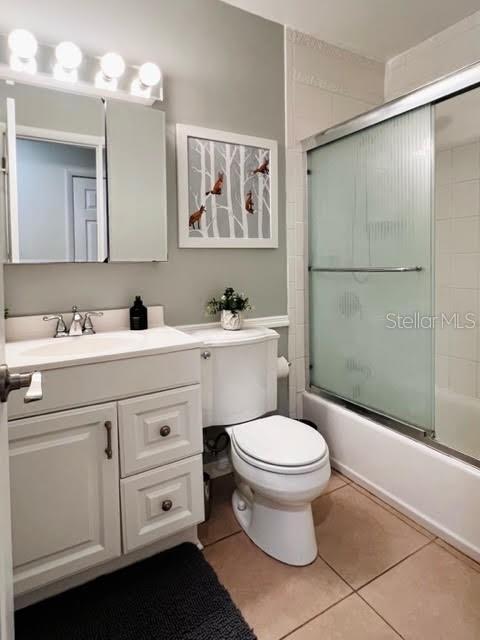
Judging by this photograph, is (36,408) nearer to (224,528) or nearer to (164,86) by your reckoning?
(224,528)

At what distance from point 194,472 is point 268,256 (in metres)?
1.18

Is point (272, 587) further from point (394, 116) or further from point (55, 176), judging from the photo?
point (394, 116)

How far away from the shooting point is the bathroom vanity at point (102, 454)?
1.21 meters

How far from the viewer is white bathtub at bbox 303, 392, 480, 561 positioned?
4.94 feet

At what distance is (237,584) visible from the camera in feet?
4.63

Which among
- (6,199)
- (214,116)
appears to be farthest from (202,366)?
(214,116)

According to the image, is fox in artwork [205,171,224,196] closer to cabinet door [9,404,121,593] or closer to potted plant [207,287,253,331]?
potted plant [207,287,253,331]

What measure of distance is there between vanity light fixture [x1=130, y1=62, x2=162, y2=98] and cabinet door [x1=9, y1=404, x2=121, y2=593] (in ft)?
4.41

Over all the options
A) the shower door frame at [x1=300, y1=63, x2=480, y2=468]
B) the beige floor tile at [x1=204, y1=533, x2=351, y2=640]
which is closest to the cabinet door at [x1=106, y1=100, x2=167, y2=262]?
the shower door frame at [x1=300, y1=63, x2=480, y2=468]

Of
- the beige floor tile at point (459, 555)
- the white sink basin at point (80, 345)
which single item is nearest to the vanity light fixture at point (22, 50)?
the white sink basin at point (80, 345)

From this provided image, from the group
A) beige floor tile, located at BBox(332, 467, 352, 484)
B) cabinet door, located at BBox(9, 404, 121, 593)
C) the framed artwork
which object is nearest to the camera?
cabinet door, located at BBox(9, 404, 121, 593)

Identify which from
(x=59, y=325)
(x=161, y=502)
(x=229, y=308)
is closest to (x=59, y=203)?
(x=59, y=325)

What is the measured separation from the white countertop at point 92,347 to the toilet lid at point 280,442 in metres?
0.44

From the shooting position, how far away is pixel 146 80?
5.65 ft
